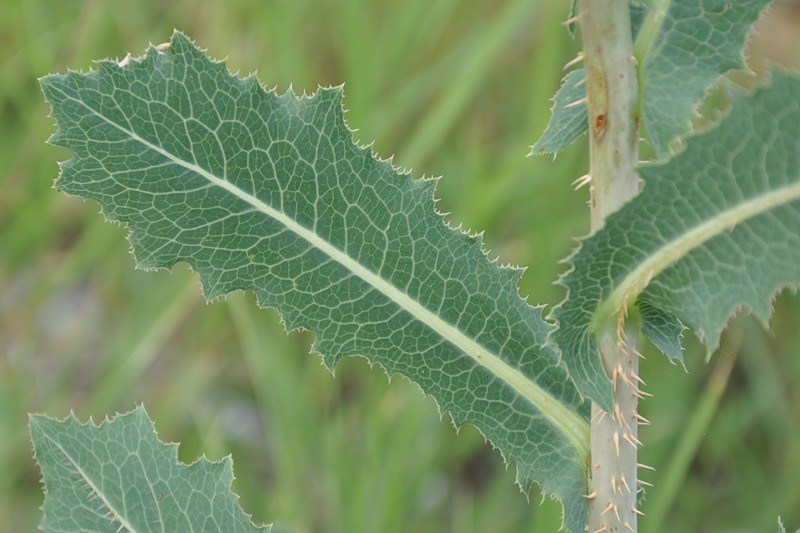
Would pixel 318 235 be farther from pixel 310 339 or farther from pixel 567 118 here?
pixel 310 339

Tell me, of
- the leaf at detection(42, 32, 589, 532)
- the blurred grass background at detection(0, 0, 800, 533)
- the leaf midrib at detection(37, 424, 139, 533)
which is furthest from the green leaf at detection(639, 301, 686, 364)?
the blurred grass background at detection(0, 0, 800, 533)

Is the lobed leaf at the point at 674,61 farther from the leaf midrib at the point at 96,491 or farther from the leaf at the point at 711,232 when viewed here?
the leaf midrib at the point at 96,491

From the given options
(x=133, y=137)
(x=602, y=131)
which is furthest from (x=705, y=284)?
(x=133, y=137)

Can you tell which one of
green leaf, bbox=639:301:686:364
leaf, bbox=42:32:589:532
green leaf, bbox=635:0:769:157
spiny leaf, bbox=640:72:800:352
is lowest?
leaf, bbox=42:32:589:532

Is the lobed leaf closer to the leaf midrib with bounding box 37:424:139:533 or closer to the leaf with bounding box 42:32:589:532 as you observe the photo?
the leaf with bounding box 42:32:589:532

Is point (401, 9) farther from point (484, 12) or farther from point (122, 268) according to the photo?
point (122, 268)
